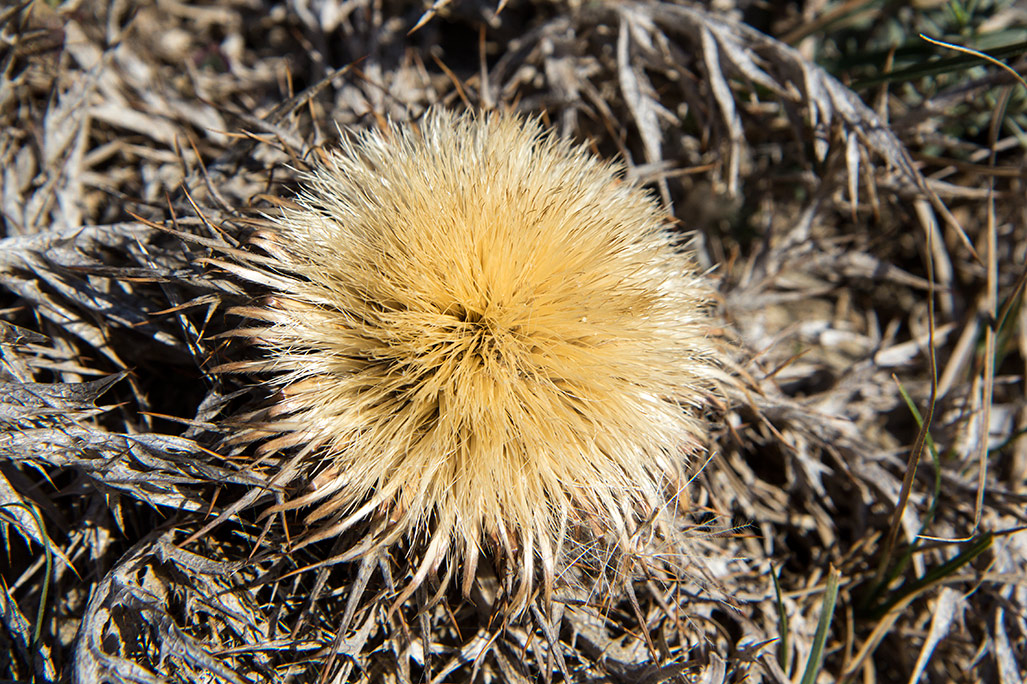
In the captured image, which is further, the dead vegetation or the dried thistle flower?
the dead vegetation

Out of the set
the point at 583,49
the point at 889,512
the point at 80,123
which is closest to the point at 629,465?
the point at 889,512

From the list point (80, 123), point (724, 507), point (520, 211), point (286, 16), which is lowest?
point (724, 507)

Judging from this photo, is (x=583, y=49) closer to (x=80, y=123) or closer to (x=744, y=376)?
(x=744, y=376)

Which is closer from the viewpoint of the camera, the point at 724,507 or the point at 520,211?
the point at 520,211

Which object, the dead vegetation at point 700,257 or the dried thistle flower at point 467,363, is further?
the dead vegetation at point 700,257
